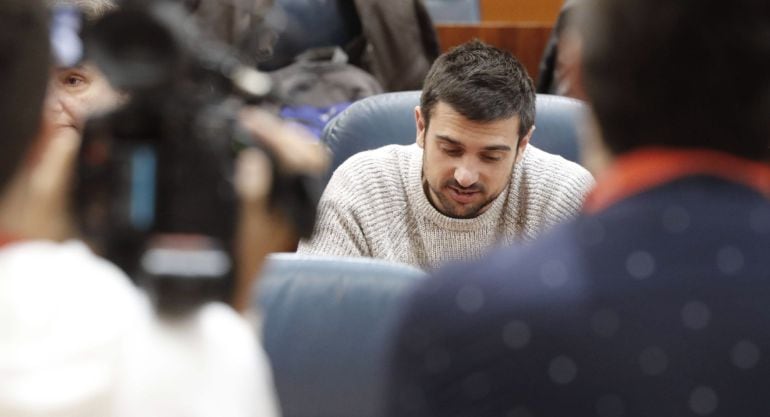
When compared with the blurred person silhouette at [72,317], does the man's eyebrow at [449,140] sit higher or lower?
lower

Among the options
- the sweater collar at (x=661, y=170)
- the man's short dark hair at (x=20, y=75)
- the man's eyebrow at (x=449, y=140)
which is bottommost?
the man's eyebrow at (x=449, y=140)

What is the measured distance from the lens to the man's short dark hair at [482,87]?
2389 mm

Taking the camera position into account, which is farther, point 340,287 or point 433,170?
point 433,170

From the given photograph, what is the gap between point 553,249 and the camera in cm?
74

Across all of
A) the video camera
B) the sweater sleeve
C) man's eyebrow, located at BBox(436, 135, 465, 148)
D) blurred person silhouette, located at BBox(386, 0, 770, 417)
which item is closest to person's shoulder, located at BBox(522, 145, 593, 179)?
man's eyebrow, located at BBox(436, 135, 465, 148)

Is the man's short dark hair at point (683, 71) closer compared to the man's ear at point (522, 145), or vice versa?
the man's short dark hair at point (683, 71)

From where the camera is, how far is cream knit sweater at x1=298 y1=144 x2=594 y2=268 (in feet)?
7.94

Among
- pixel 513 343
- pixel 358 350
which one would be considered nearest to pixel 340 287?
pixel 358 350

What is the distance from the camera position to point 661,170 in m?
0.74

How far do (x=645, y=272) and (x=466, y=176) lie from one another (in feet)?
5.45

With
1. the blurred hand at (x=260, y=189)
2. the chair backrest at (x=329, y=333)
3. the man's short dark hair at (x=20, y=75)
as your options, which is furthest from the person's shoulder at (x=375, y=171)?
the man's short dark hair at (x=20, y=75)

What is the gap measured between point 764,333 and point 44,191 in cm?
49

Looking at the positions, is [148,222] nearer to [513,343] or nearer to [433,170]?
[513,343]

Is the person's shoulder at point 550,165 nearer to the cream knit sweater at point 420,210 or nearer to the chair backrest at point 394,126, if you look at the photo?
the cream knit sweater at point 420,210
